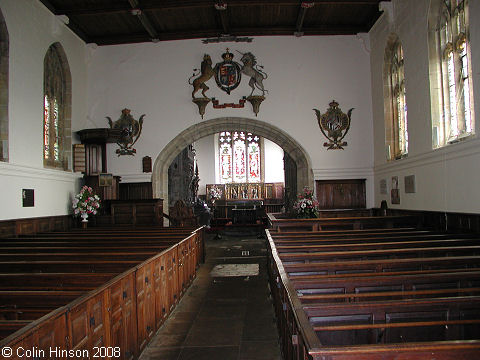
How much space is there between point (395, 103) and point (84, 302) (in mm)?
8748

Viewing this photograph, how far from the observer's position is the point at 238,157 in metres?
20.1

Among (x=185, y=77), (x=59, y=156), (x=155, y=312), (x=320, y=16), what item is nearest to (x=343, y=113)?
(x=320, y=16)

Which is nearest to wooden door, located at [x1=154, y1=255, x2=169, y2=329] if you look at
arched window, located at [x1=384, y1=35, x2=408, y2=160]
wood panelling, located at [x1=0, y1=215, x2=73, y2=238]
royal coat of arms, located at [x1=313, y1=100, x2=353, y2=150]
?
wood panelling, located at [x1=0, y1=215, x2=73, y2=238]

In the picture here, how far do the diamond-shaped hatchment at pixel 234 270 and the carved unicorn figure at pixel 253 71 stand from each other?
5015 millimetres

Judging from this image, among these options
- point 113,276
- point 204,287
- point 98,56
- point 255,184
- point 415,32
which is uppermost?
point 98,56

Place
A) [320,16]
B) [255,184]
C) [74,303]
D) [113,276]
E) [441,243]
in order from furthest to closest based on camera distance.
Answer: [255,184], [320,16], [441,243], [113,276], [74,303]

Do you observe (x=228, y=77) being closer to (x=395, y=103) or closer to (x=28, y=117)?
(x=395, y=103)

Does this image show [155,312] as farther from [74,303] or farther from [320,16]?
[320,16]

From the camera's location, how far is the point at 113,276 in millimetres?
3035

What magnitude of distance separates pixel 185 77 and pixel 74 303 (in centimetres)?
936

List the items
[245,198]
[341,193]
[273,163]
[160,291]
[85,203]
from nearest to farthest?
[160,291] < [85,203] < [341,193] < [245,198] < [273,163]

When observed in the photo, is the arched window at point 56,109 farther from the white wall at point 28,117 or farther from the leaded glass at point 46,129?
the white wall at point 28,117

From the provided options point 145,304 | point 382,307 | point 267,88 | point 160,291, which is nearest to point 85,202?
point 267,88

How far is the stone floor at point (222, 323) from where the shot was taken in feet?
11.6
